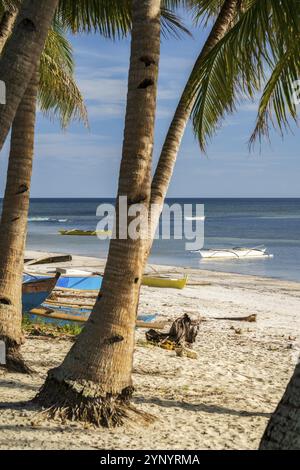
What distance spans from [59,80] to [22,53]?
724cm

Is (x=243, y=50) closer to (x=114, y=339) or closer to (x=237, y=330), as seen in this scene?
(x=114, y=339)

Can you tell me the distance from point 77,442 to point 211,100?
5003mm

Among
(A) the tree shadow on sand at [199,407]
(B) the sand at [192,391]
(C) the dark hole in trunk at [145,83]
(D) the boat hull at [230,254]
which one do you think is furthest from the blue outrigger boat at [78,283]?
(D) the boat hull at [230,254]

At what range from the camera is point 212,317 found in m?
16.1

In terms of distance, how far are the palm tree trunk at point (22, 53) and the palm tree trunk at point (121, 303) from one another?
1061 millimetres

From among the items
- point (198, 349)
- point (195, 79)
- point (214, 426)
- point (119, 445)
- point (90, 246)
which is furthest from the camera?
point (90, 246)

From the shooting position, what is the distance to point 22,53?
18.9ft

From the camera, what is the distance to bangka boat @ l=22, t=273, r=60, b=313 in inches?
469

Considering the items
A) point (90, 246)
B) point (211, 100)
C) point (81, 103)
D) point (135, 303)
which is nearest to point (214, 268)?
point (90, 246)

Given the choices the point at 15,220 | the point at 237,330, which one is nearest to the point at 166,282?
the point at 237,330

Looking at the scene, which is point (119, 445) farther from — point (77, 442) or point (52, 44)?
point (52, 44)

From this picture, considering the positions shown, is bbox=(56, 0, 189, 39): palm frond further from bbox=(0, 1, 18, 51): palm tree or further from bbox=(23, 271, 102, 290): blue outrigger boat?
bbox=(23, 271, 102, 290): blue outrigger boat

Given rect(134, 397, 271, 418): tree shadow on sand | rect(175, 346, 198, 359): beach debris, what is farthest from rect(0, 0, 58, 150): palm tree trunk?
rect(175, 346, 198, 359): beach debris

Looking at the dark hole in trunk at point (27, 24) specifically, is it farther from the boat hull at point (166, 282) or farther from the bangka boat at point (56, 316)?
the boat hull at point (166, 282)
